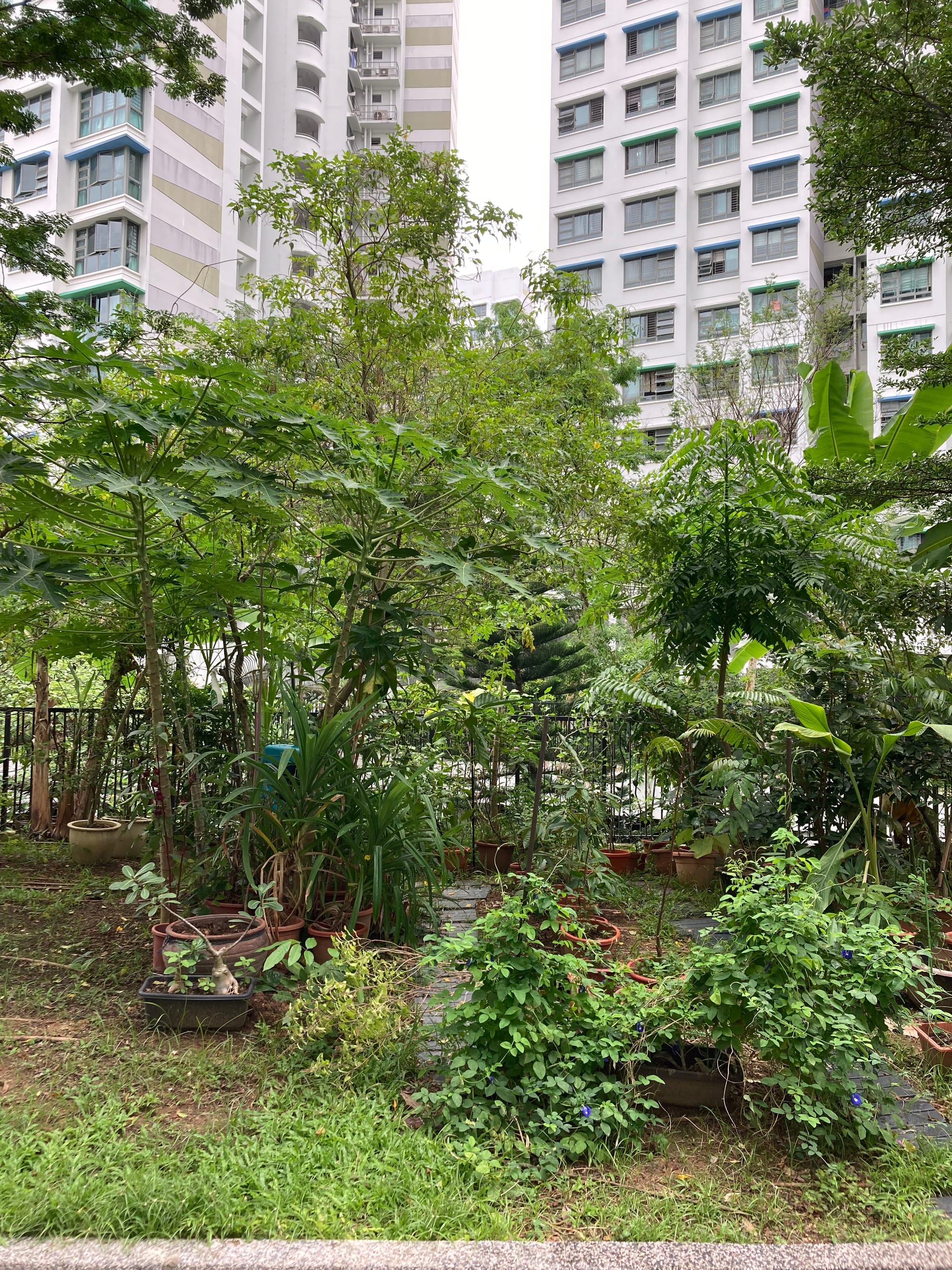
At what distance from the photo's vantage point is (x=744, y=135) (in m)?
28.3

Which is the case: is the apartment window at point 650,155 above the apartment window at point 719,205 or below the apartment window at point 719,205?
above

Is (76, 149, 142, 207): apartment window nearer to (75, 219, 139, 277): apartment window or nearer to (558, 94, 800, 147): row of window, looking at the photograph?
(75, 219, 139, 277): apartment window

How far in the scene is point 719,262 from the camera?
29.0m

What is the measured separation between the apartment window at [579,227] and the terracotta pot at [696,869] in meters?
29.5

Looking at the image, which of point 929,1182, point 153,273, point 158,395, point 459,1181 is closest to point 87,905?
point 158,395

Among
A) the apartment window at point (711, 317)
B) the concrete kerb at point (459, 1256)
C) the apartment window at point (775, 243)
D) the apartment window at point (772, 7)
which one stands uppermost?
the apartment window at point (772, 7)

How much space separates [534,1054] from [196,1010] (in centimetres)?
146

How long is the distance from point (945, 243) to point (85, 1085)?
6.44 m

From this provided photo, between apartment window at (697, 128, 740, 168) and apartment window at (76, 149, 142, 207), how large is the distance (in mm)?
18326

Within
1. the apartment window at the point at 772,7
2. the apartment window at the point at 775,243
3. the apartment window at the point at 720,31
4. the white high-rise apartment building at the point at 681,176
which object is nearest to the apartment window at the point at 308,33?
the white high-rise apartment building at the point at 681,176

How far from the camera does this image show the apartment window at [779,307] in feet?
63.4

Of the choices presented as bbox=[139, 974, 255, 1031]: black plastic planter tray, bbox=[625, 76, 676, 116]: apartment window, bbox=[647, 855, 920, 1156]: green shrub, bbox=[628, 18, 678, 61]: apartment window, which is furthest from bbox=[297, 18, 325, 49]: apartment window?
bbox=[647, 855, 920, 1156]: green shrub

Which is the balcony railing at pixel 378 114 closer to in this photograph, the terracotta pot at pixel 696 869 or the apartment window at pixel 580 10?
the apartment window at pixel 580 10

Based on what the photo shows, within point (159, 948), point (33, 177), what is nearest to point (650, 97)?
point (33, 177)
